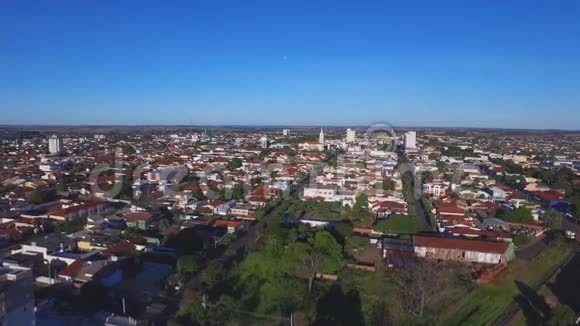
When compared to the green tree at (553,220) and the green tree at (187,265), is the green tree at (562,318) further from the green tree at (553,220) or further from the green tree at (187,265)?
the green tree at (553,220)

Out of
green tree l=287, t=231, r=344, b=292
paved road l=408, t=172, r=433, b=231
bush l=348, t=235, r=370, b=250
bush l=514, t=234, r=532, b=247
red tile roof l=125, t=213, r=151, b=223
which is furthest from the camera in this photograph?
paved road l=408, t=172, r=433, b=231

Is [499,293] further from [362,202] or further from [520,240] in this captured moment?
[362,202]

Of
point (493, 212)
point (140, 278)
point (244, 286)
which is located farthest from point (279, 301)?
point (493, 212)

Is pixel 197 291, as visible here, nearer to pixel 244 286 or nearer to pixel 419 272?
pixel 244 286

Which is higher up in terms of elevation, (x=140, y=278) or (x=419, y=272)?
(x=419, y=272)

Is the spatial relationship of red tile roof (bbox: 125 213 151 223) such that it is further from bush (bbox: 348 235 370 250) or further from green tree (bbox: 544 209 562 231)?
green tree (bbox: 544 209 562 231)

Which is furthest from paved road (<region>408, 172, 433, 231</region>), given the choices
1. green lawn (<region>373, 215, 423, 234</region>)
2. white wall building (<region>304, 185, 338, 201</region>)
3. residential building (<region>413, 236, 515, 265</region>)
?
white wall building (<region>304, 185, 338, 201</region>)
